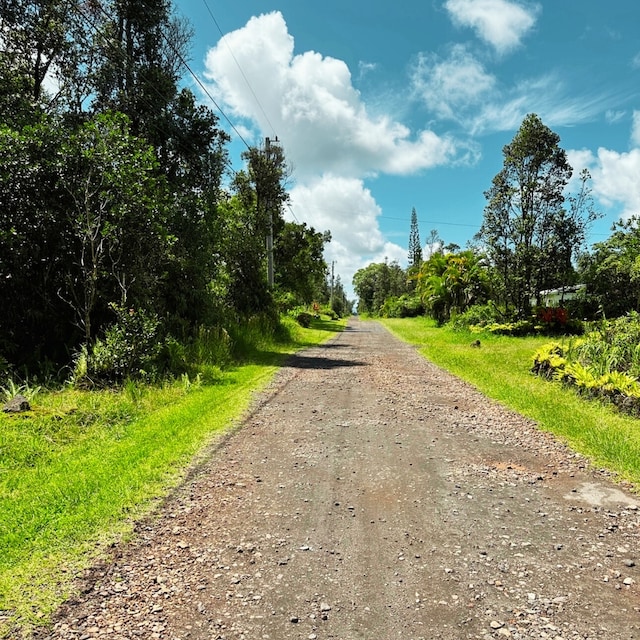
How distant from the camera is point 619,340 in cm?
906

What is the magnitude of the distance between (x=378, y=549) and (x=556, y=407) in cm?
496

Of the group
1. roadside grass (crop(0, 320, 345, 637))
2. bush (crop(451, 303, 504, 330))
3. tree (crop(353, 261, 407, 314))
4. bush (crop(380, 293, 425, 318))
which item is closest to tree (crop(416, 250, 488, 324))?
bush (crop(451, 303, 504, 330))

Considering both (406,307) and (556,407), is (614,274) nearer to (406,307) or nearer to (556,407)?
(556,407)

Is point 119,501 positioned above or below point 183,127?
below

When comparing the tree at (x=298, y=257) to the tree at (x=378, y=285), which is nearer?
the tree at (x=298, y=257)

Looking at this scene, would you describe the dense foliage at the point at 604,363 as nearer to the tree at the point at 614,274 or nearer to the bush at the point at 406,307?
the tree at the point at 614,274

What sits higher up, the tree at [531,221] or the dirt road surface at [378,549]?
the tree at [531,221]

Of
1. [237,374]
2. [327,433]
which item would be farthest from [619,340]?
[237,374]

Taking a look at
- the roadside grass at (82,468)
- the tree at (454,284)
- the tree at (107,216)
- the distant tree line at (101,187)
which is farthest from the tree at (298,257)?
the roadside grass at (82,468)

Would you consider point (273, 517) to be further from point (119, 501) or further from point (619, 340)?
point (619, 340)

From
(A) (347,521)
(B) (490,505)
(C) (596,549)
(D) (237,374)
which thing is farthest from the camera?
(D) (237,374)

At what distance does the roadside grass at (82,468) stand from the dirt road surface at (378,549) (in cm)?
25

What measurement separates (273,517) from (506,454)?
284 cm

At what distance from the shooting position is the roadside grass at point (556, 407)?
5109 millimetres
